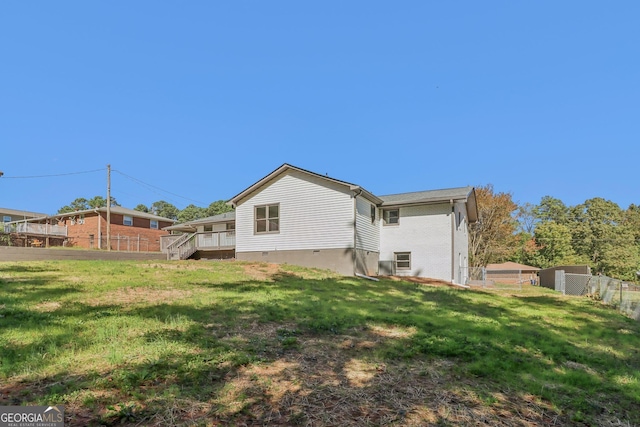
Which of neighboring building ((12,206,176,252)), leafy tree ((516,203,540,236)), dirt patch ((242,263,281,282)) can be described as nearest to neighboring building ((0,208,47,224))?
neighboring building ((12,206,176,252))

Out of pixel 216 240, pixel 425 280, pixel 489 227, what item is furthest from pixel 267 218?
pixel 489 227

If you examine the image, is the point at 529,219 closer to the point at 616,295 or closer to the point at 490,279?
the point at 490,279

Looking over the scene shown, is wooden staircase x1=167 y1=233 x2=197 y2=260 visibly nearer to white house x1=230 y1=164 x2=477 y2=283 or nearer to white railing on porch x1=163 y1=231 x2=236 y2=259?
white railing on porch x1=163 y1=231 x2=236 y2=259

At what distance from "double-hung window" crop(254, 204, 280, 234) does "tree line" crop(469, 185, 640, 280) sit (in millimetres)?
19352

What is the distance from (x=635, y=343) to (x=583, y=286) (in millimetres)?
14589

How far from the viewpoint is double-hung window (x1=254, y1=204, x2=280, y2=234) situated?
66.9 ft

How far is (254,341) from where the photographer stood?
17.4 feet

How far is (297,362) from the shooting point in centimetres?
454

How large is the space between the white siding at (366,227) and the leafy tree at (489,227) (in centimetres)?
1446

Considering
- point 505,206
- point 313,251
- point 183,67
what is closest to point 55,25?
point 183,67

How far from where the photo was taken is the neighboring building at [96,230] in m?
34.9

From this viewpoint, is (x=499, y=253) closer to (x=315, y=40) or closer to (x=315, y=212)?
(x=315, y=212)

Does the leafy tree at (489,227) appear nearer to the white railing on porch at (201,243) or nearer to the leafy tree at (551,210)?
the white railing on porch at (201,243)

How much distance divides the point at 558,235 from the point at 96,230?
54.4 meters
